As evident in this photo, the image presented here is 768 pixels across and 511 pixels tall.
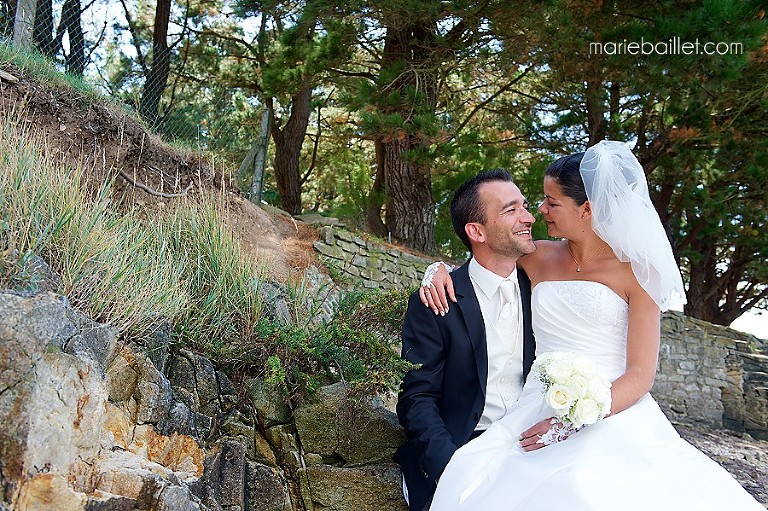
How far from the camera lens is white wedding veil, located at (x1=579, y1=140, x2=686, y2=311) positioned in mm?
2943

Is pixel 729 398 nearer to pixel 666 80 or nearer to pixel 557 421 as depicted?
pixel 666 80

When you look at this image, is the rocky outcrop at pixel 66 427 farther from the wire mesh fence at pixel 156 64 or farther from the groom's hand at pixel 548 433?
the wire mesh fence at pixel 156 64

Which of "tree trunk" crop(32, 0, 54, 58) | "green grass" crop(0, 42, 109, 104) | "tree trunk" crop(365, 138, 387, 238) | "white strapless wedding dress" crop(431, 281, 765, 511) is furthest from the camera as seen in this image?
"tree trunk" crop(365, 138, 387, 238)

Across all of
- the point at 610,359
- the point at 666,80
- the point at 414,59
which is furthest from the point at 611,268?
the point at 414,59

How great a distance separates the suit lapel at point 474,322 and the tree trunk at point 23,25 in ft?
18.3

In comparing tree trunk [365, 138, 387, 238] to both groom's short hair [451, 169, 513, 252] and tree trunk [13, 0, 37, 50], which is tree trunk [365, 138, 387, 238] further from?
groom's short hair [451, 169, 513, 252]

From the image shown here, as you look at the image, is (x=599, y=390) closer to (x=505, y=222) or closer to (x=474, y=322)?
(x=474, y=322)

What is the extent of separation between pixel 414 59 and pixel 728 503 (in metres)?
8.24

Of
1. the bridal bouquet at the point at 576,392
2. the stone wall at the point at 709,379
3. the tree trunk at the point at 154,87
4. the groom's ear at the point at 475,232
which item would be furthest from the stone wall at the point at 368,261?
the bridal bouquet at the point at 576,392

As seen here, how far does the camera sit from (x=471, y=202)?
333 cm

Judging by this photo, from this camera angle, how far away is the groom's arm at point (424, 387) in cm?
283

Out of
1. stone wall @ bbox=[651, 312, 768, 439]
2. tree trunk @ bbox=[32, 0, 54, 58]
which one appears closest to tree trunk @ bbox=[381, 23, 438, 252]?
tree trunk @ bbox=[32, 0, 54, 58]

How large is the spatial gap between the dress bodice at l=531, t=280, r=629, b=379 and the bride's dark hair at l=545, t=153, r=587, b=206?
1.33ft

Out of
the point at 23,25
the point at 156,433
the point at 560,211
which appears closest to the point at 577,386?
the point at 560,211
